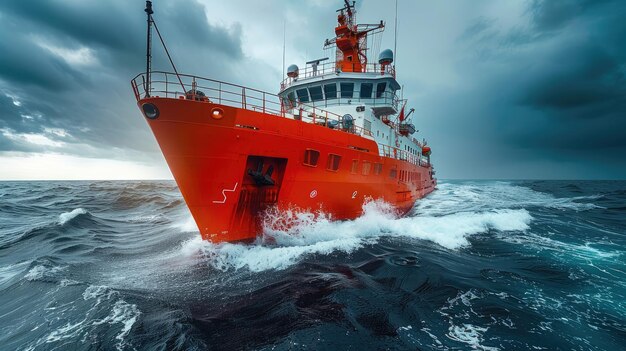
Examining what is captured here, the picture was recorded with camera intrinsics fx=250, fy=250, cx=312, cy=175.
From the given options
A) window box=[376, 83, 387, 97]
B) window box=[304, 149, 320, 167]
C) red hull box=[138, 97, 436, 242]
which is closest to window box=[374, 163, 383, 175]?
red hull box=[138, 97, 436, 242]

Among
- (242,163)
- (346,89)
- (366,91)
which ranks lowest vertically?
(242,163)

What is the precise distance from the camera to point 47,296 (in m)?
6.00

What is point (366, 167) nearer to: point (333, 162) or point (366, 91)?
point (333, 162)

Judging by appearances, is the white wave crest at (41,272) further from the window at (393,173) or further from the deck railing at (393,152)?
the window at (393,173)

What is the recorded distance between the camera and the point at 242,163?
25.5ft

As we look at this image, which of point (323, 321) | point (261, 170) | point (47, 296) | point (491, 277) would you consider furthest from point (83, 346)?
point (491, 277)

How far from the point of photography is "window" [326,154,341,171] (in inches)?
376

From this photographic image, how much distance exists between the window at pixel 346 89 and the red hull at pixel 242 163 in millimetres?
5928

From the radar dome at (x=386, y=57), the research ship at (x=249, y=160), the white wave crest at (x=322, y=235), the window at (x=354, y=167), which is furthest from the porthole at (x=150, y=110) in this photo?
the radar dome at (x=386, y=57)

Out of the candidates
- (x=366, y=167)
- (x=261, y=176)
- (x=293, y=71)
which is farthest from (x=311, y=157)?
(x=293, y=71)

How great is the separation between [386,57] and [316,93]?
6.24 m

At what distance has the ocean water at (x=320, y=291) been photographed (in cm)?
417

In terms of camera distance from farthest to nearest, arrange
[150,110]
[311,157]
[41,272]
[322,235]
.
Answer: [322,235], [311,157], [41,272], [150,110]

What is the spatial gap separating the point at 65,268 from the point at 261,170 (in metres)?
6.86
